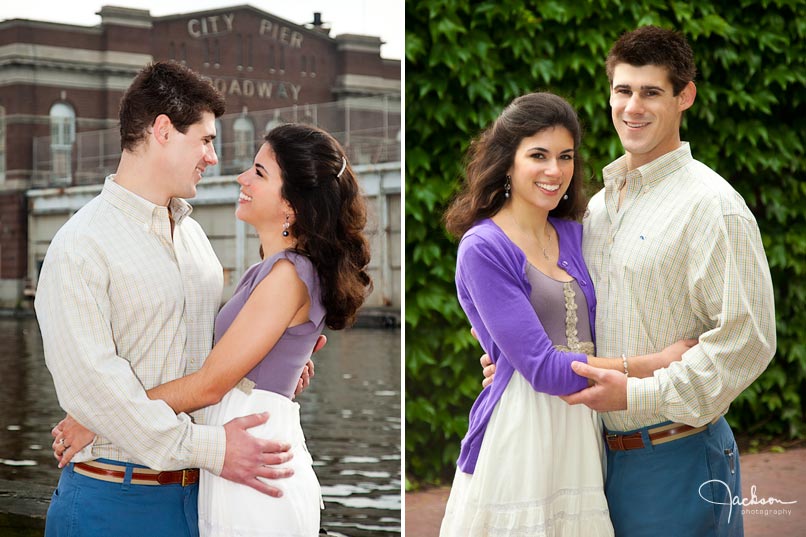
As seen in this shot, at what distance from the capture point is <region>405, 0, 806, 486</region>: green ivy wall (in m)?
3.29

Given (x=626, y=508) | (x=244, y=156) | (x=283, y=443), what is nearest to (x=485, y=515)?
(x=626, y=508)

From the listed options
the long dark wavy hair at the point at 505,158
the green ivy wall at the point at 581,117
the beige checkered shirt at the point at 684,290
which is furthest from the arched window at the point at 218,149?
the beige checkered shirt at the point at 684,290

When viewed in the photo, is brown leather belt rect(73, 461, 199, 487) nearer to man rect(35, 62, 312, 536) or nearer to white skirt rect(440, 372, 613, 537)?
man rect(35, 62, 312, 536)

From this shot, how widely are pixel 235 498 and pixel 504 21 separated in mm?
2166

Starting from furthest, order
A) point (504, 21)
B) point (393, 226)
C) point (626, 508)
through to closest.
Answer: point (393, 226) < point (504, 21) < point (626, 508)

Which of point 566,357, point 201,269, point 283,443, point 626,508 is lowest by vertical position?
point 626,508

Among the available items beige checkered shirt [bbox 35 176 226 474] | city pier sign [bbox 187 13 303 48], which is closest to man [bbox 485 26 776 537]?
beige checkered shirt [bbox 35 176 226 474]

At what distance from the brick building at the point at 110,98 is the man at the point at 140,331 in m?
2.91

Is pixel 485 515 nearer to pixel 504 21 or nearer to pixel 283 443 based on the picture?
pixel 283 443

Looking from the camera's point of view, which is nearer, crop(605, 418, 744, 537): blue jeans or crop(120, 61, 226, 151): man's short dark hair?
crop(120, 61, 226, 151): man's short dark hair

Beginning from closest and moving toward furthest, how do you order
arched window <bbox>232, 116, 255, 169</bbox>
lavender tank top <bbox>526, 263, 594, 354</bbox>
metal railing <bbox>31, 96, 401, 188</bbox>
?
lavender tank top <bbox>526, 263, 594, 354</bbox> < arched window <bbox>232, 116, 255, 169</bbox> < metal railing <bbox>31, 96, 401, 188</bbox>

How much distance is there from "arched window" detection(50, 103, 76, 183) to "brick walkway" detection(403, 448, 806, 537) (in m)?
2.62

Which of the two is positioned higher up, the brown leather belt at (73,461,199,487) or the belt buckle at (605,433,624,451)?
the belt buckle at (605,433,624,451)

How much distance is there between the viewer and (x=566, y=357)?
177cm
